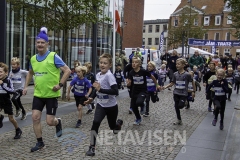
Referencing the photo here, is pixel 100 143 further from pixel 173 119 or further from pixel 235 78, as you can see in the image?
pixel 235 78

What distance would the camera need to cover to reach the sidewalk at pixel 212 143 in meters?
5.46

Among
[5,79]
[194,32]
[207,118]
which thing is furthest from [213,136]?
[194,32]

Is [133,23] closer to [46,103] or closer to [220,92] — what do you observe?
[220,92]

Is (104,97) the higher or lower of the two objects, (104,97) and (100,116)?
the higher

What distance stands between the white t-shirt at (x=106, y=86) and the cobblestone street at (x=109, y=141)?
849 mm

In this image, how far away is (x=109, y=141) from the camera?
20.1ft

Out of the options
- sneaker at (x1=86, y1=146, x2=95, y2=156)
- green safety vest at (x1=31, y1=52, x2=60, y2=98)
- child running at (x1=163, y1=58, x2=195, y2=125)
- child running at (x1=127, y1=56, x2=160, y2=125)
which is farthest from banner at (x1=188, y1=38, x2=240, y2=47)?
sneaker at (x1=86, y1=146, x2=95, y2=156)

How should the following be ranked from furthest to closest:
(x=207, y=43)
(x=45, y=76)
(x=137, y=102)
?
(x=207, y=43)
(x=137, y=102)
(x=45, y=76)

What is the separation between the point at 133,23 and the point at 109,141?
36028 mm

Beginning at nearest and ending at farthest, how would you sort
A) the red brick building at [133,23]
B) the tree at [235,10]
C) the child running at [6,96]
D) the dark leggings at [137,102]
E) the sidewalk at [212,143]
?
the sidewalk at [212,143]
the child running at [6,96]
the dark leggings at [137,102]
the tree at [235,10]
the red brick building at [133,23]

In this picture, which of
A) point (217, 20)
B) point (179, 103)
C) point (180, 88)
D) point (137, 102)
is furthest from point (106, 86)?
point (217, 20)

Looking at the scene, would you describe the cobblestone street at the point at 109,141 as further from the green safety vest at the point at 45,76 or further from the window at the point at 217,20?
the window at the point at 217,20

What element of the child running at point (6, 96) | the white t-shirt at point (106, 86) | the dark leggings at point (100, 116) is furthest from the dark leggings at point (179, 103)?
the child running at point (6, 96)

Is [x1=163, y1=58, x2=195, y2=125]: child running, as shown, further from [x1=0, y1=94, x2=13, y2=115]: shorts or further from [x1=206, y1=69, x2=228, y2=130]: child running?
[x1=0, y1=94, x2=13, y2=115]: shorts
